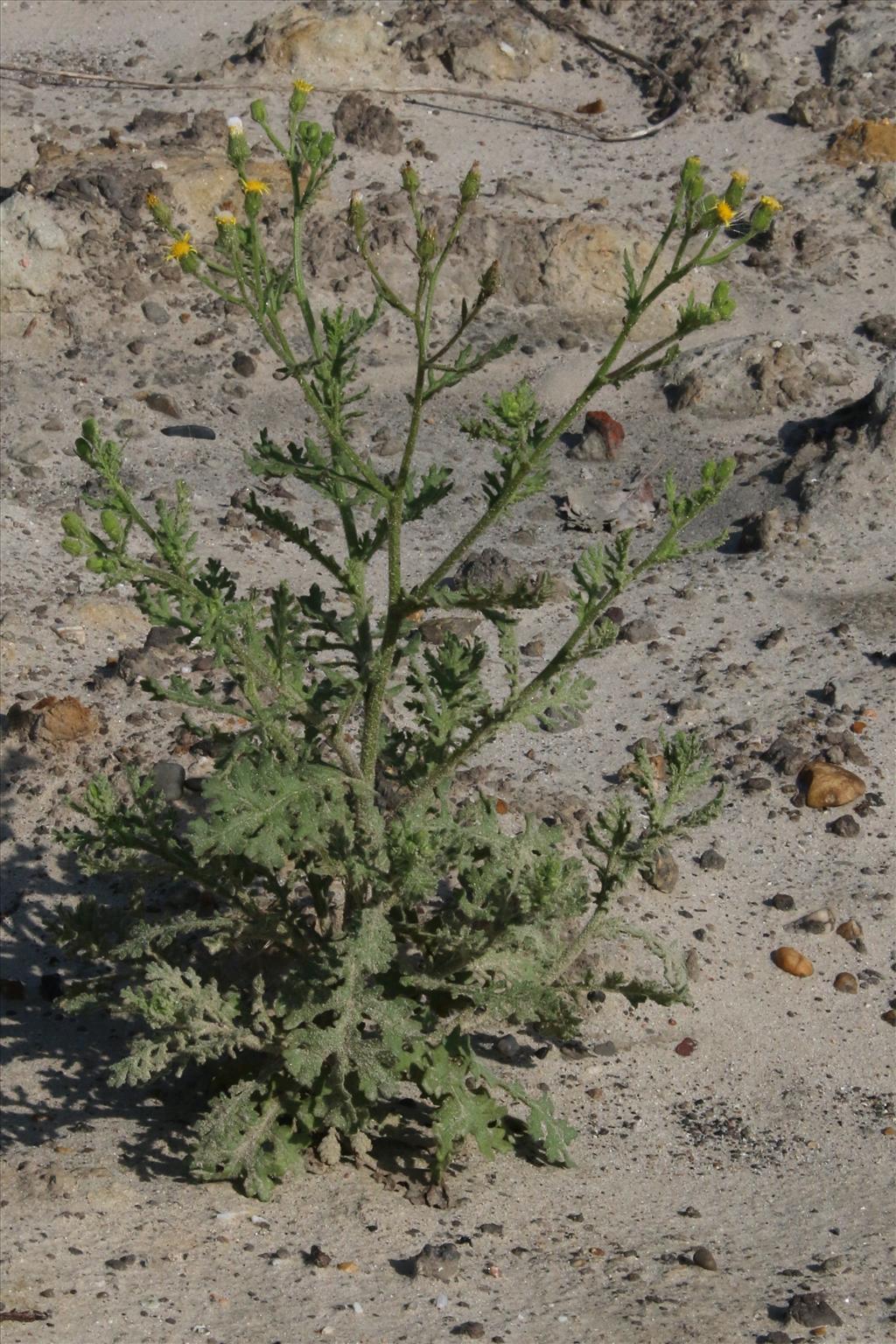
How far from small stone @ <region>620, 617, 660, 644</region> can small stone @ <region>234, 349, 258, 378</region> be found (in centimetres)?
270

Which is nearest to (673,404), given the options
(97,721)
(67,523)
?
(97,721)

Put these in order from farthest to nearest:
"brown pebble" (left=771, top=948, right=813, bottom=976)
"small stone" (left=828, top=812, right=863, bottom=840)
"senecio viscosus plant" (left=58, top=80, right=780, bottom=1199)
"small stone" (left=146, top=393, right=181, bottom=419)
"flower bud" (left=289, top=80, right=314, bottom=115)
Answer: "small stone" (left=146, top=393, right=181, bottom=419) → "small stone" (left=828, top=812, right=863, bottom=840) → "brown pebble" (left=771, top=948, right=813, bottom=976) → "flower bud" (left=289, top=80, right=314, bottom=115) → "senecio viscosus plant" (left=58, top=80, right=780, bottom=1199)

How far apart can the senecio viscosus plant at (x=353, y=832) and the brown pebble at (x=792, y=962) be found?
34.4 inches

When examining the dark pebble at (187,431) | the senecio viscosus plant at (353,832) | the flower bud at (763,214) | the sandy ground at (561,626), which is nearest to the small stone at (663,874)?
the sandy ground at (561,626)

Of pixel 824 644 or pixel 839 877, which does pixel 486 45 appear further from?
pixel 839 877

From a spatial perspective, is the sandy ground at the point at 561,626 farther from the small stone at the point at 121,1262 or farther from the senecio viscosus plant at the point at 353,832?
the senecio viscosus plant at the point at 353,832

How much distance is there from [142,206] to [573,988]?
18.8 ft

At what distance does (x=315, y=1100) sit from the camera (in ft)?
13.3

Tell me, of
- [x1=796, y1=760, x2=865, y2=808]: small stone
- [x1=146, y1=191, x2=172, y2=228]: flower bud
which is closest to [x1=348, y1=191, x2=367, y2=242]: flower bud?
[x1=146, y1=191, x2=172, y2=228]: flower bud

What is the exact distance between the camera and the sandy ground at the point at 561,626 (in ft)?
12.6

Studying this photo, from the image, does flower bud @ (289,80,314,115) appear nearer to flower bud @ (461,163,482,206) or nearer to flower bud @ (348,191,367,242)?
flower bud @ (348,191,367,242)

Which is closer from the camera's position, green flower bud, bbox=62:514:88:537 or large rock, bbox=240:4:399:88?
green flower bud, bbox=62:514:88:537

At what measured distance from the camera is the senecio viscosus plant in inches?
131

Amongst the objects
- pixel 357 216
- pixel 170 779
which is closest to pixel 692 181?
pixel 357 216
